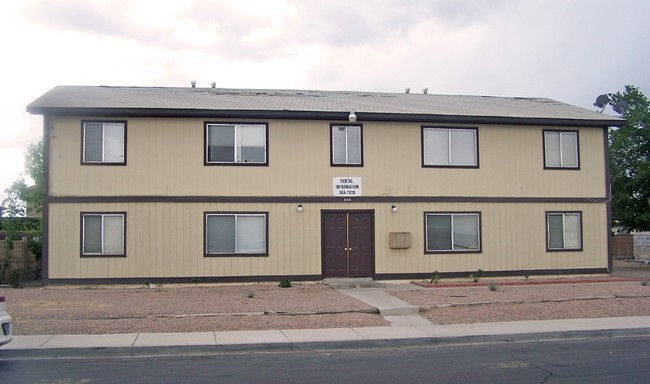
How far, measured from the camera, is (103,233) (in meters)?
19.4

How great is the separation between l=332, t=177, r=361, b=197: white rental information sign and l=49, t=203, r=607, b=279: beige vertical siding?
1.26 ft

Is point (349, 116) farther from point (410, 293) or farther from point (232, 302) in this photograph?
point (232, 302)

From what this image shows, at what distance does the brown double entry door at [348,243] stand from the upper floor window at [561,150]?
6591 millimetres

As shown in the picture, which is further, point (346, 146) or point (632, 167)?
point (632, 167)

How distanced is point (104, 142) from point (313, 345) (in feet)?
37.0

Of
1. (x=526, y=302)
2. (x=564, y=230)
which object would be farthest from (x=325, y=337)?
(x=564, y=230)

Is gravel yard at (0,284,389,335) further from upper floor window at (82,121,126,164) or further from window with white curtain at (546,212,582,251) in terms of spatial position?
window with white curtain at (546,212,582,251)

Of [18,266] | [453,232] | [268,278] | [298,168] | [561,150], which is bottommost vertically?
[268,278]

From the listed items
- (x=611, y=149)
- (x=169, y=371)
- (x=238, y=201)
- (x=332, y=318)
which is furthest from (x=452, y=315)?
(x=611, y=149)

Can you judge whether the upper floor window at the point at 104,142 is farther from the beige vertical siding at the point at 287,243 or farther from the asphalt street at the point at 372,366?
the asphalt street at the point at 372,366

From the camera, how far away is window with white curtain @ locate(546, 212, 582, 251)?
21953 mm

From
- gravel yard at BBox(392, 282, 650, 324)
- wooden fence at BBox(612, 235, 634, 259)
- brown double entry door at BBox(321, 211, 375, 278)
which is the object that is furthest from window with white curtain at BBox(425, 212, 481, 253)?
wooden fence at BBox(612, 235, 634, 259)

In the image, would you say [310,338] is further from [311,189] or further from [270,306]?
[311,189]

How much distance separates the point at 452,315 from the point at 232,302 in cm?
533
